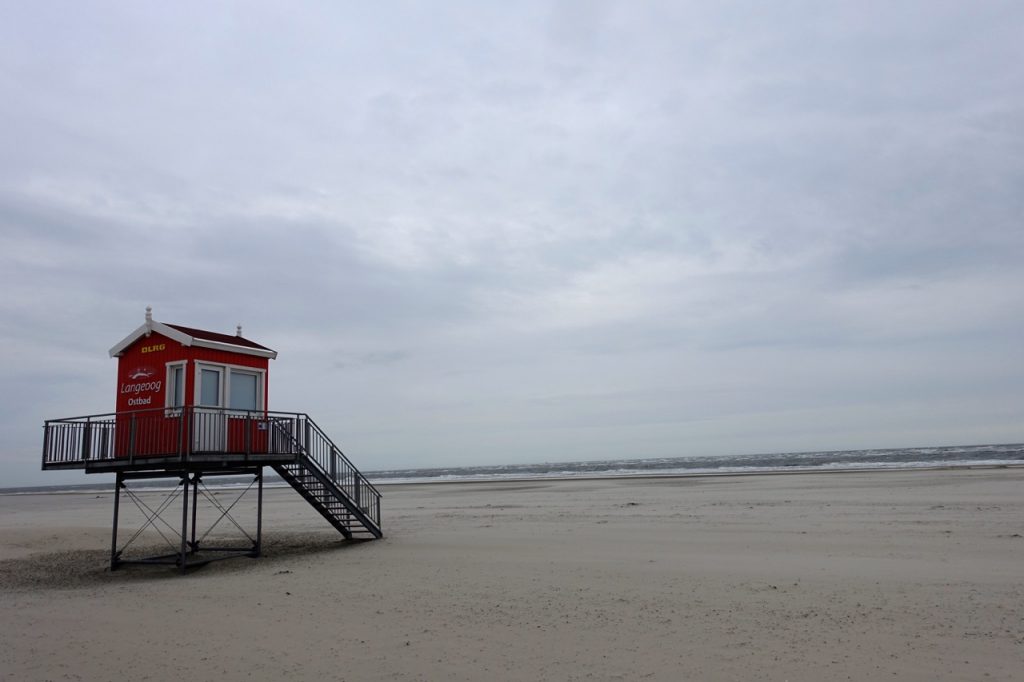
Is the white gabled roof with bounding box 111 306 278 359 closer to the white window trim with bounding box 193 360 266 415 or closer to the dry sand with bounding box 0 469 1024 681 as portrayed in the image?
the white window trim with bounding box 193 360 266 415

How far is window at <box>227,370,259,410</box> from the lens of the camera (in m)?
17.9

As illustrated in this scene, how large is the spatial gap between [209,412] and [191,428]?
2.23ft

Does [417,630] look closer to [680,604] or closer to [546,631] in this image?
[546,631]

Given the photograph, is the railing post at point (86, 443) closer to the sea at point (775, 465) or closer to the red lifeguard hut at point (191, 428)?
the red lifeguard hut at point (191, 428)

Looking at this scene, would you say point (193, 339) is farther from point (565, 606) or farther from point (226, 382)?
point (565, 606)

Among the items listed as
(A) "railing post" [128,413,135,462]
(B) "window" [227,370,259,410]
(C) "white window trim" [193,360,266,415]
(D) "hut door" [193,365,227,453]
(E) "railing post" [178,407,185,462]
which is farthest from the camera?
(B) "window" [227,370,259,410]

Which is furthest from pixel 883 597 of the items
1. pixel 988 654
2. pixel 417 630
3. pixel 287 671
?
pixel 287 671

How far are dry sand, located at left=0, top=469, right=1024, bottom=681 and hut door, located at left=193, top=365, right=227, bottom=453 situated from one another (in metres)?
2.83

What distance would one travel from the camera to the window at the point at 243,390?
17.9m

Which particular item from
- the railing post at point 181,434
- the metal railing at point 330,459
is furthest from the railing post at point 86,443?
the metal railing at point 330,459

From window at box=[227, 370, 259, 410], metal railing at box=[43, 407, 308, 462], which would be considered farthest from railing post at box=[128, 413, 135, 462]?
window at box=[227, 370, 259, 410]

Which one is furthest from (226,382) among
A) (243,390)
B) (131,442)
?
(131,442)

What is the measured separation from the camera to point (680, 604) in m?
10.5

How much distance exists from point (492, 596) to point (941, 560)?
26.7 ft
